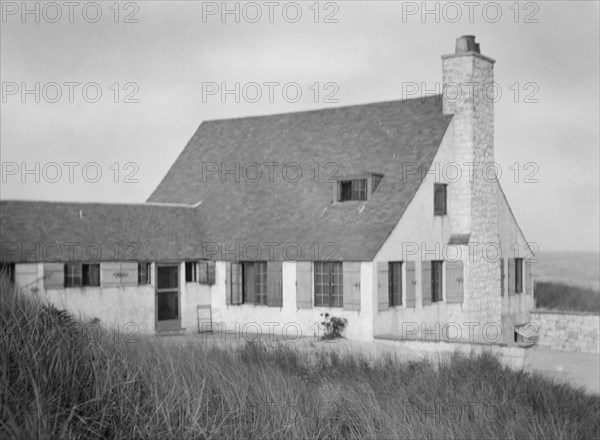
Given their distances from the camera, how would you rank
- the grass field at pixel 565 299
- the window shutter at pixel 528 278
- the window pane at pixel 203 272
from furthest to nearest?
the grass field at pixel 565 299 < the window shutter at pixel 528 278 < the window pane at pixel 203 272

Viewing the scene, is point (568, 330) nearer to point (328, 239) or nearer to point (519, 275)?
point (519, 275)

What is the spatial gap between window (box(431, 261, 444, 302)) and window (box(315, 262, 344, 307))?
116 inches

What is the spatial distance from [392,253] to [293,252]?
2431 millimetres

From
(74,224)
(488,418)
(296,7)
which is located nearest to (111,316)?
(74,224)

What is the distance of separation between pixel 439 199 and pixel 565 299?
950cm

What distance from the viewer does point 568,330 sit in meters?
23.1

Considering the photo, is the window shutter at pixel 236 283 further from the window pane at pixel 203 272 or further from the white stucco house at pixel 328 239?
the window pane at pixel 203 272

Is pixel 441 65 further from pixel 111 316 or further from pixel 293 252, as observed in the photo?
Result: pixel 111 316

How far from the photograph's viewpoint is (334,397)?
32.4ft

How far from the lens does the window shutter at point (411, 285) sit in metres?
19.8

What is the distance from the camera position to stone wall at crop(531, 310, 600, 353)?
2248cm

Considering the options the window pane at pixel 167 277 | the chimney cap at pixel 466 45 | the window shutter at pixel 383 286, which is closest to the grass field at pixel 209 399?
the window shutter at pixel 383 286

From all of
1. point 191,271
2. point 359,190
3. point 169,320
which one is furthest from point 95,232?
point 359,190

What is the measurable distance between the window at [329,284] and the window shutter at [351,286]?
0.31 m
